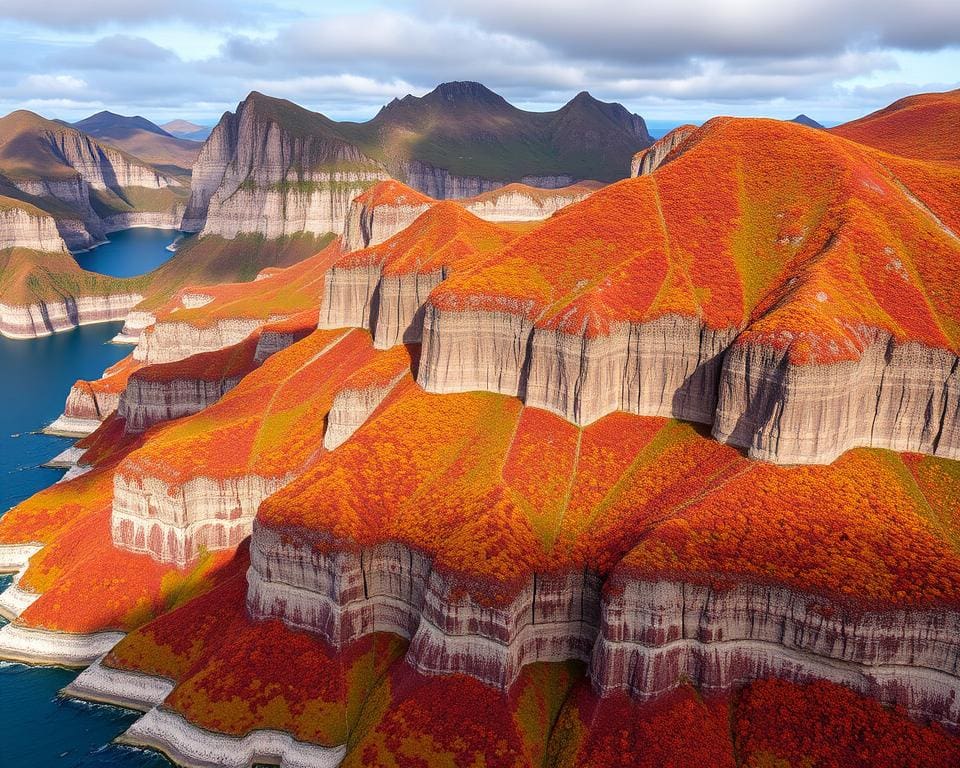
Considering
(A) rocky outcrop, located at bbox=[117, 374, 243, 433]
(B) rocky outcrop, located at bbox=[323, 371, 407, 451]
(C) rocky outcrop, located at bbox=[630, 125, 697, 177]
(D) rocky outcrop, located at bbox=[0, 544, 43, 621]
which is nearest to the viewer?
(D) rocky outcrop, located at bbox=[0, 544, 43, 621]

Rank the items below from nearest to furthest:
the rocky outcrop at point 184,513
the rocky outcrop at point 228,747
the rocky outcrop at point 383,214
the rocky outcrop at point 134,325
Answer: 1. the rocky outcrop at point 228,747
2. the rocky outcrop at point 184,513
3. the rocky outcrop at point 383,214
4. the rocky outcrop at point 134,325

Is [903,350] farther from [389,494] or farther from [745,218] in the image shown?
[389,494]

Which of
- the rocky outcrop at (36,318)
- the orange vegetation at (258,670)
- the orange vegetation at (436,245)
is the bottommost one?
the orange vegetation at (258,670)

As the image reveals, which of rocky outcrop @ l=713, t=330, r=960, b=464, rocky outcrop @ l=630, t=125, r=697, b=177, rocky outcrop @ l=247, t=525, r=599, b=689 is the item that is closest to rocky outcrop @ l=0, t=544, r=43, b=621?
rocky outcrop @ l=247, t=525, r=599, b=689

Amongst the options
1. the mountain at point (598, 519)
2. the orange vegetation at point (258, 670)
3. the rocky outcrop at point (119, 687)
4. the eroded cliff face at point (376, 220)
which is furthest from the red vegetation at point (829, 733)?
the eroded cliff face at point (376, 220)

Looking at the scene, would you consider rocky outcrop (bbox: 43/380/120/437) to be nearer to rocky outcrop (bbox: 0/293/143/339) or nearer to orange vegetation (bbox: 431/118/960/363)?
orange vegetation (bbox: 431/118/960/363)

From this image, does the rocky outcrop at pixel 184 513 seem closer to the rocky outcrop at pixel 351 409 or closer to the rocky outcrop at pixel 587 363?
the rocky outcrop at pixel 351 409
